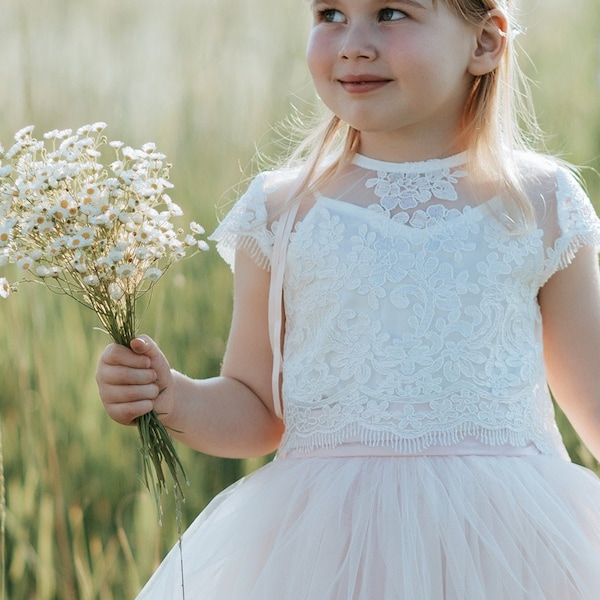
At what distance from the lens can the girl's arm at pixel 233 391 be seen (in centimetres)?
119

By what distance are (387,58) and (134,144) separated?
2.94 ft

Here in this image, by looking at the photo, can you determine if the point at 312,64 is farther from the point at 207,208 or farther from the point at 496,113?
the point at 207,208

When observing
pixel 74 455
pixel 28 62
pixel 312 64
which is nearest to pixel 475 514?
pixel 312 64

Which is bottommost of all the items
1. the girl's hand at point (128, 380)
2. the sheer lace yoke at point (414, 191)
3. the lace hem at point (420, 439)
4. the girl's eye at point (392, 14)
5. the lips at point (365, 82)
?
the lace hem at point (420, 439)

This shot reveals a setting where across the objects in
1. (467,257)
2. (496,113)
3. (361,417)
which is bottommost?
(361,417)

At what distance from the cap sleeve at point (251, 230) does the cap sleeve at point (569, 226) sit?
1.11 feet

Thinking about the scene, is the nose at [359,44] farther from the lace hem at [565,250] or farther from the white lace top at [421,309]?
the lace hem at [565,250]

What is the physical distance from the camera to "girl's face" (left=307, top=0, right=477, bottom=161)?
1223mm

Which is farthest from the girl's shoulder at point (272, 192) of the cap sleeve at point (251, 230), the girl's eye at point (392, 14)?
the girl's eye at point (392, 14)

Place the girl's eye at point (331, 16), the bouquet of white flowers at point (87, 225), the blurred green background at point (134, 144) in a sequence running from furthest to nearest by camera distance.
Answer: the blurred green background at point (134, 144)
the girl's eye at point (331, 16)
the bouquet of white flowers at point (87, 225)

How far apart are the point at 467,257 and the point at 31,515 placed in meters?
0.93

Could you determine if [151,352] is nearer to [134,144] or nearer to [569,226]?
[569,226]

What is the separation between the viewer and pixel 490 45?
1.32 m

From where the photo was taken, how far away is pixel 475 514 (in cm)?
115
